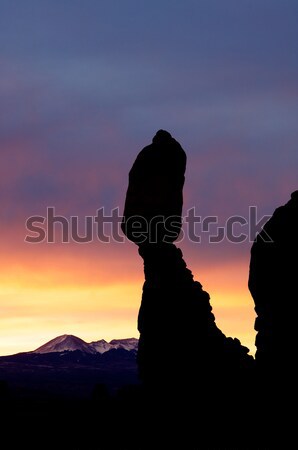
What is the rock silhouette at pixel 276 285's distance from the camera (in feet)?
214

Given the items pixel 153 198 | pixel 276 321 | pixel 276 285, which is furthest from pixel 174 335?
pixel 153 198

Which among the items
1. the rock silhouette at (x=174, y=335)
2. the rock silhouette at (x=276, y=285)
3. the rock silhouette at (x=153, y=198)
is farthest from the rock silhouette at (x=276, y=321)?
the rock silhouette at (x=153, y=198)

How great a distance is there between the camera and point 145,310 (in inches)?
2975

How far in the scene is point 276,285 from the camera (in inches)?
2625

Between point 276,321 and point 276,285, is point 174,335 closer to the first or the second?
point 276,321

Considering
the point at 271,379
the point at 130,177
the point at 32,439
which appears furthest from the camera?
the point at 130,177

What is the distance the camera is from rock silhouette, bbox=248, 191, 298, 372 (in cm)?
6531

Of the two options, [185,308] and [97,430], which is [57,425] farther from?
[185,308]

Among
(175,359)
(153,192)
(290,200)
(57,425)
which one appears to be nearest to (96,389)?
(57,425)

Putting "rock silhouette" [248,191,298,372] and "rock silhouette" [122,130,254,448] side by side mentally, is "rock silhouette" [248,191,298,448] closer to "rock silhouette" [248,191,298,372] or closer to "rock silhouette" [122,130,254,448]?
"rock silhouette" [248,191,298,372]

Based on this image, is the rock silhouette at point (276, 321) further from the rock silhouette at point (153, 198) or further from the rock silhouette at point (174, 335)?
the rock silhouette at point (153, 198)

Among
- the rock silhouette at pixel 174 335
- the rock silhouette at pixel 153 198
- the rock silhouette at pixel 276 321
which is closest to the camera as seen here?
the rock silhouette at pixel 276 321

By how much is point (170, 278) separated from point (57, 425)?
17.1 metres

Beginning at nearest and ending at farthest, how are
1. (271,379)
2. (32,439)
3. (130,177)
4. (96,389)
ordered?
(271,379), (32,439), (130,177), (96,389)
